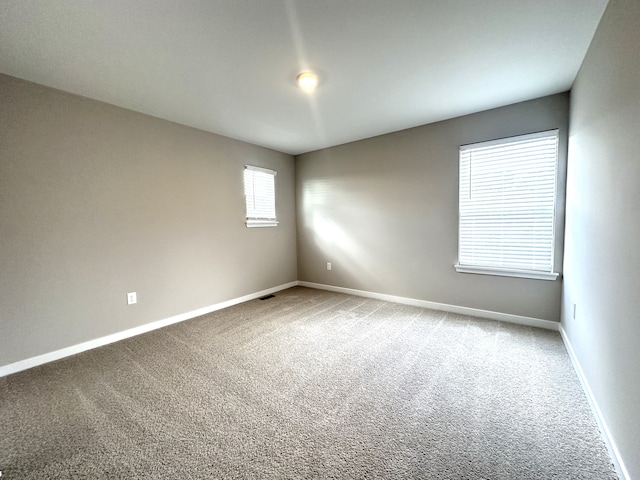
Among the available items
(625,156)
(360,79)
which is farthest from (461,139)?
(625,156)

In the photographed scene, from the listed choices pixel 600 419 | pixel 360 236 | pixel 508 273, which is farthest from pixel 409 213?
pixel 600 419

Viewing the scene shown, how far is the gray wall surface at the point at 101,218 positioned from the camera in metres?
2.21

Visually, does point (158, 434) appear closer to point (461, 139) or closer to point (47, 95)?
point (47, 95)

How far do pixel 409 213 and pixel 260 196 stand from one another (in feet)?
7.79

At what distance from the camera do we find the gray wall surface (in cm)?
221

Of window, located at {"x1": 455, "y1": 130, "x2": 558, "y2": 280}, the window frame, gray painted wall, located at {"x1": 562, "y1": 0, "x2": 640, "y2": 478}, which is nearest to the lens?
gray painted wall, located at {"x1": 562, "y1": 0, "x2": 640, "y2": 478}

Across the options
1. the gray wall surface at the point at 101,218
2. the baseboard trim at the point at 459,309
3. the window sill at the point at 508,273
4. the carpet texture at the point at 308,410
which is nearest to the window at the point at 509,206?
the window sill at the point at 508,273

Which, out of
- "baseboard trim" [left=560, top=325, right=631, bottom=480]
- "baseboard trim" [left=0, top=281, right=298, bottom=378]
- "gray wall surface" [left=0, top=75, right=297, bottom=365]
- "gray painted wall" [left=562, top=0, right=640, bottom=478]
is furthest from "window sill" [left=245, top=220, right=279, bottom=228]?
"baseboard trim" [left=560, top=325, right=631, bottom=480]

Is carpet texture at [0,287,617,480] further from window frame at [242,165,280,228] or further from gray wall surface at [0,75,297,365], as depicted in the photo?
window frame at [242,165,280,228]

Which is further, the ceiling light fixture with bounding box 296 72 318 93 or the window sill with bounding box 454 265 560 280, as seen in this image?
the window sill with bounding box 454 265 560 280

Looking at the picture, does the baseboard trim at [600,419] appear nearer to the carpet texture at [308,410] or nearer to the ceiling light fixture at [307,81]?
the carpet texture at [308,410]

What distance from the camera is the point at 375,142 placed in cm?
394

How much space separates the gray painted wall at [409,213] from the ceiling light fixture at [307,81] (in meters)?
1.76

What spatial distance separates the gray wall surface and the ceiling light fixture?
181 centimetres
